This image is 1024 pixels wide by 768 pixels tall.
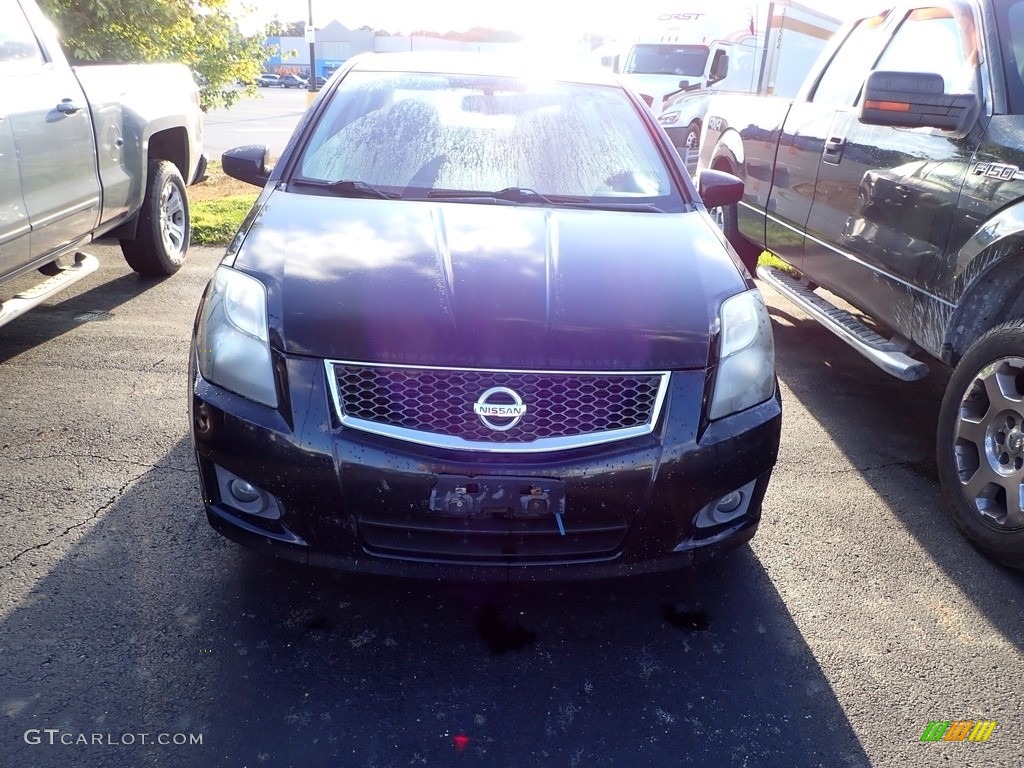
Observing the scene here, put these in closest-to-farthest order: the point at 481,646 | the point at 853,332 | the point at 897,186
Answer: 1. the point at 481,646
2. the point at 897,186
3. the point at 853,332

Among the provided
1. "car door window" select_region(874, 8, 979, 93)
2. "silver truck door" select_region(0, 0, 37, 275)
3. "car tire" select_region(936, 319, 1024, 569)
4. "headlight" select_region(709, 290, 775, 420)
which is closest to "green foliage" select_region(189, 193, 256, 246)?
"silver truck door" select_region(0, 0, 37, 275)

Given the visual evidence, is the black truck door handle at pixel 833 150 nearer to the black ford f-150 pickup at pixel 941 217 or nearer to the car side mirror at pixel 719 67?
the black ford f-150 pickup at pixel 941 217

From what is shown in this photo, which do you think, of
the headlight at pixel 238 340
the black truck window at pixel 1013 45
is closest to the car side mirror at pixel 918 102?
the black truck window at pixel 1013 45

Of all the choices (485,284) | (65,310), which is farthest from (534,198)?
(65,310)

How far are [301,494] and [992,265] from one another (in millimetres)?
2563

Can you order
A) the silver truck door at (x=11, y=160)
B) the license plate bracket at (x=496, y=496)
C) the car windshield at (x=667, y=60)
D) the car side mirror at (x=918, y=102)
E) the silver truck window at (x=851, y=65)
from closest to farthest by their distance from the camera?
the license plate bracket at (x=496, y=496)
the car side mirror at (x=918, y=102)
the silver truck door at (x=11, y=160)
the silver truck window at (x=851, y=65)
the car windshield at (x=667, y=60)

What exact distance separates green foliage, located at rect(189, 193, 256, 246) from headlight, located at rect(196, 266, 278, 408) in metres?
4.63

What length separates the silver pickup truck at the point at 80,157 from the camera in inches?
157

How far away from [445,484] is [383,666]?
58cm

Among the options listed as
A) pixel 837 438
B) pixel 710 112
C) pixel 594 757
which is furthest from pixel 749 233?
pixel 594 757

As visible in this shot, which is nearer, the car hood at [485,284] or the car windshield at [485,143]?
the car hood at [485,284]

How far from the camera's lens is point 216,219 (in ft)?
25.2

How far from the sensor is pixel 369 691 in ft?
7.37

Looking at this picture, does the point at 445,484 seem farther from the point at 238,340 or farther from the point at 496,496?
the point at 238,340
